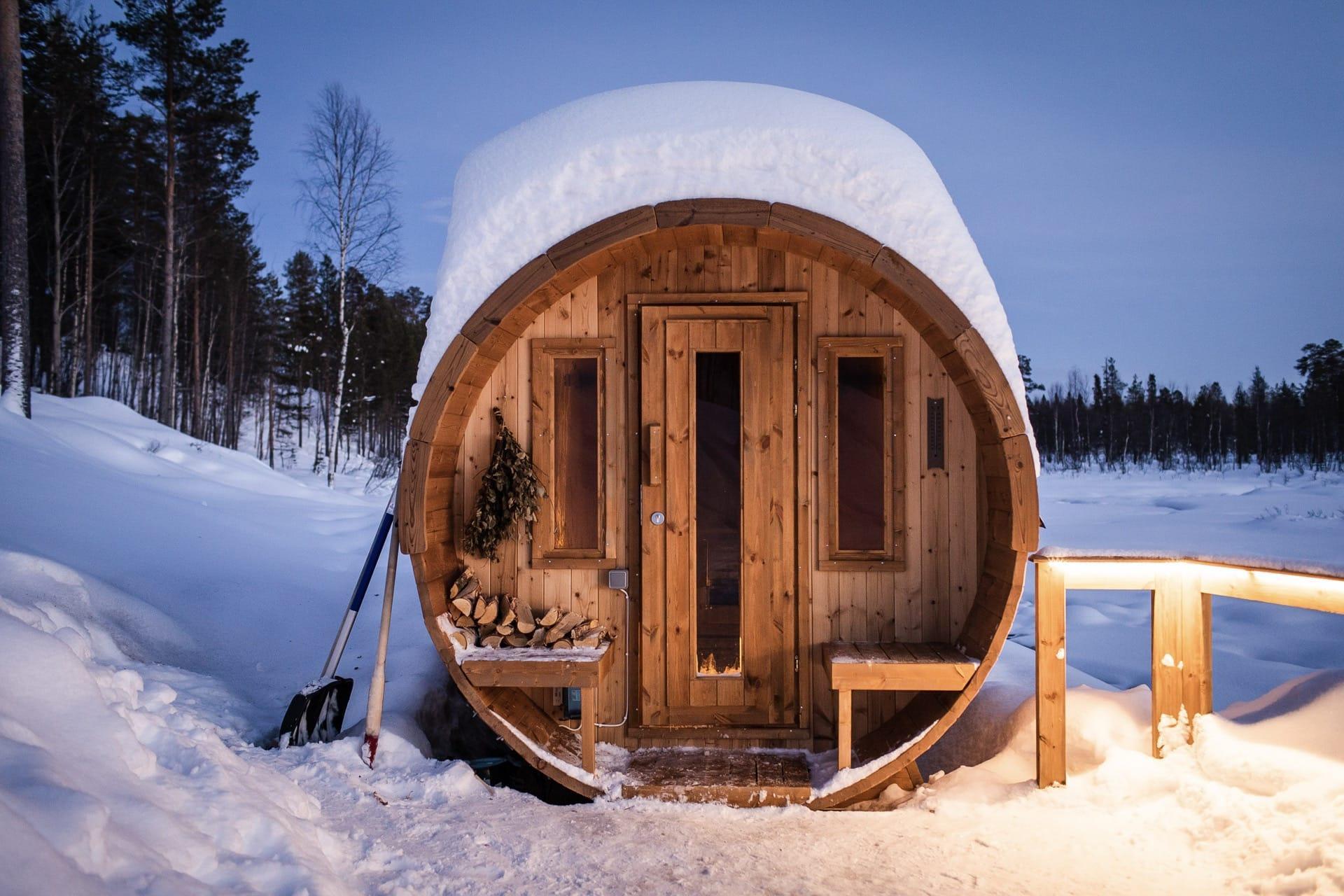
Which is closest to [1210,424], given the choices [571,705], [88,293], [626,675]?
[626,675]

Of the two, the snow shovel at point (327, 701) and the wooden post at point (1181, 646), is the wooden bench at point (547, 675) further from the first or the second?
the wooden post at point (1181, 646)

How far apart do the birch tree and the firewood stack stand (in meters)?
11.7

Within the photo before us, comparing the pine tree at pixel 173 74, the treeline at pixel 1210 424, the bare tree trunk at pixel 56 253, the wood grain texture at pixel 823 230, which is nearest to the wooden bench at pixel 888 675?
the wood grain texture at pixel 823 230

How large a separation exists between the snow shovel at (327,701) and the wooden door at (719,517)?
150cm

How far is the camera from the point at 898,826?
128 inches

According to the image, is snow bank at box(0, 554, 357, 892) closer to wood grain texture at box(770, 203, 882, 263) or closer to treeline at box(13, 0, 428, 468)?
wood grain texture at box(770, 203, 882, 263)

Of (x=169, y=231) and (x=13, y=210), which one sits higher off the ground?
(x=169, y=231)

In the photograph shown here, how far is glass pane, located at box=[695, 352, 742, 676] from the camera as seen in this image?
412cm

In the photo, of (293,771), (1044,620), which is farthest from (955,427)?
(293,771)

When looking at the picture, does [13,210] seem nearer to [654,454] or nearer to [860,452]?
[654,454]

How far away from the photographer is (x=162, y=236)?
61.4ft

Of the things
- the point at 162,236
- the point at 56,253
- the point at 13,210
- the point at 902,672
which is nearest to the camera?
the point at 902,672

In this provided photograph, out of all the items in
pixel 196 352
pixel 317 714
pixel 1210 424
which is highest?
pixel 196 352

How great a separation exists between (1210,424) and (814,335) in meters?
33.4
